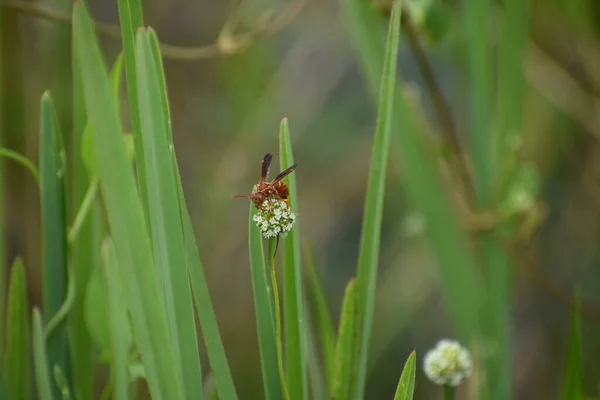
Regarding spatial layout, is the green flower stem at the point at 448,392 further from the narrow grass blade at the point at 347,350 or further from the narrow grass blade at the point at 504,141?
the narrow grass blade at the point at 504,141

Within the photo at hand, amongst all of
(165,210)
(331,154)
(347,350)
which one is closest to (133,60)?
(165,210)

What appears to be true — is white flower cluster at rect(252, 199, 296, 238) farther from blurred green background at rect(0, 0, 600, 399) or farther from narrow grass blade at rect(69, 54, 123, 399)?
blurred green background at rect(0, 0, 600, 399)

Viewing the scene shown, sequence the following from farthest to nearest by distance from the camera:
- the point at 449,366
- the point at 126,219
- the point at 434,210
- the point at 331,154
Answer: the point at 331,154, the point at 434,210, the point at 449,366, the point at 126,219

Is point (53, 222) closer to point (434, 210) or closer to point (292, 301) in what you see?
point (292, 301)

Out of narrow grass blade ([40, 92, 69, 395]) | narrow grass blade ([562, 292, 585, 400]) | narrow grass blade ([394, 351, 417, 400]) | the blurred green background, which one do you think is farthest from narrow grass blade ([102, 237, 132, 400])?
the blurred green background

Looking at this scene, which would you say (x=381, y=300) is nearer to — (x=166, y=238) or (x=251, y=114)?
(x=251, y=114)

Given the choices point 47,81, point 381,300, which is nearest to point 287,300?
point 47,81
